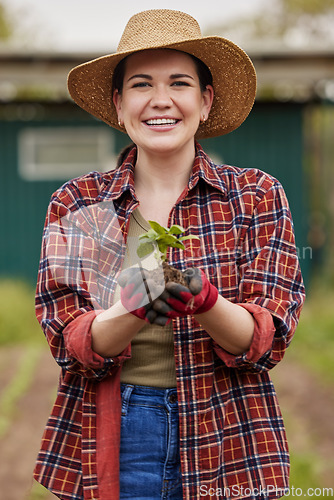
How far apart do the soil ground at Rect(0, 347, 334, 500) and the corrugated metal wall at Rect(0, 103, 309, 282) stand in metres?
2.50

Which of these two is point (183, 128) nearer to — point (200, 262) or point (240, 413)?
point (200, 262)

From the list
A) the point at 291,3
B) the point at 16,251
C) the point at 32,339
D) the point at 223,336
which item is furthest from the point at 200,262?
the point at 291,3

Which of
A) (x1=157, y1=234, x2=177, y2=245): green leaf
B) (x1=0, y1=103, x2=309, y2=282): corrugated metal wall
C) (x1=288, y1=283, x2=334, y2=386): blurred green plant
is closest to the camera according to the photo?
(x1=157, y1=234, x2=177, y2=245): green leaf

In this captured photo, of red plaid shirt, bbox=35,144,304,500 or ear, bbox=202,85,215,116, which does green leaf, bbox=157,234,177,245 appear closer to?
red plaid shirt, bbox=35,144,304,500

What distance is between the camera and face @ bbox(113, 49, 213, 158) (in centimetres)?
177

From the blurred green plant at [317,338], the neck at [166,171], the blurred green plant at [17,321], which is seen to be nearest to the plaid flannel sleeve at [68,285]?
the neck at [166,171]

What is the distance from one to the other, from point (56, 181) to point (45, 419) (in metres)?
4.42

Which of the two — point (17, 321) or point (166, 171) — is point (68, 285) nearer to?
point (166, 171)

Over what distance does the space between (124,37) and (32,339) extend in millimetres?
5318

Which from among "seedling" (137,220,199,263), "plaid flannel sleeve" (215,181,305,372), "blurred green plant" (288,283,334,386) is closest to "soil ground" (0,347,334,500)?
"blurred green plant" (288,283,334,386)

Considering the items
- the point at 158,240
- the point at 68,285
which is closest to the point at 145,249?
the point at 158,240

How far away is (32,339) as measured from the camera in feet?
22.2

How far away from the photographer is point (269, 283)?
1.70m

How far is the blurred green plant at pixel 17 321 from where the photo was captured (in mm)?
6742
